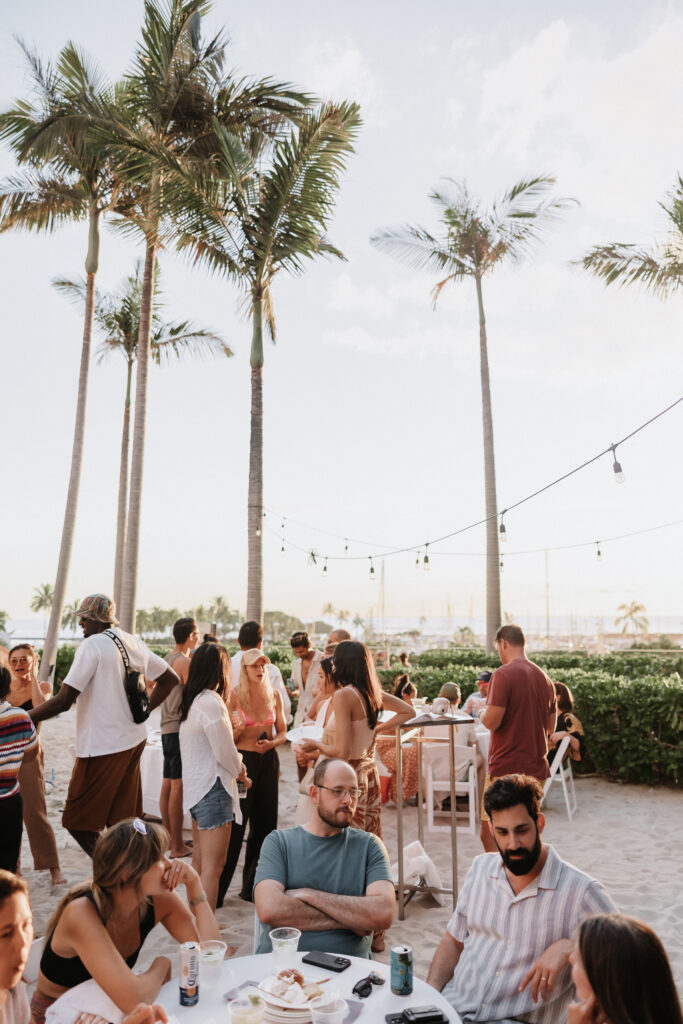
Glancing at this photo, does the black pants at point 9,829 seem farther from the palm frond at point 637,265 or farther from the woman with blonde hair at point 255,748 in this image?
the palm frond at point 637,265

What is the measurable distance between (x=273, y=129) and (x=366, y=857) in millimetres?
11723

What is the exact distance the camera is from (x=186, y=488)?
27.5m

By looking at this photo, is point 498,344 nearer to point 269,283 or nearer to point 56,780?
point 269,283

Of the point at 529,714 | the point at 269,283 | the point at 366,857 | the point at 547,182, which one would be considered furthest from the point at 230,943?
the point at 547,182

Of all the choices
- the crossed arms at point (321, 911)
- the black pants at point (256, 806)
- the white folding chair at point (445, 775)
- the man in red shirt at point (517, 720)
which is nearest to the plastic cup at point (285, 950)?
the crossed arms at point (321, 911)

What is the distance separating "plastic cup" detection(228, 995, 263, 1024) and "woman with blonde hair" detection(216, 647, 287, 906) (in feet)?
8.88

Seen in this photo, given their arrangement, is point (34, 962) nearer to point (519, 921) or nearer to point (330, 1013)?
point (330, 1013)

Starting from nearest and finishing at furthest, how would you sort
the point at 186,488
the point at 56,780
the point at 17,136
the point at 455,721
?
the point at 455,721, the point at 56,780, the point at 17,136, the point at 186,488

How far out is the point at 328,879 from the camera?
8.63ft

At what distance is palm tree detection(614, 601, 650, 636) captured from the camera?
238ft

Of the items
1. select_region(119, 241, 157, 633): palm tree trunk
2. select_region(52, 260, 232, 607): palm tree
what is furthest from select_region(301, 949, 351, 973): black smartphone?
select_region(52, 260, 232, 607): palm tree

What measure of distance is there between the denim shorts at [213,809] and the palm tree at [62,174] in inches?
383

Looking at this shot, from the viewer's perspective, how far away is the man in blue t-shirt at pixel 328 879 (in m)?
2.50

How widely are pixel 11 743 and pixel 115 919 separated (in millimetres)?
1345
